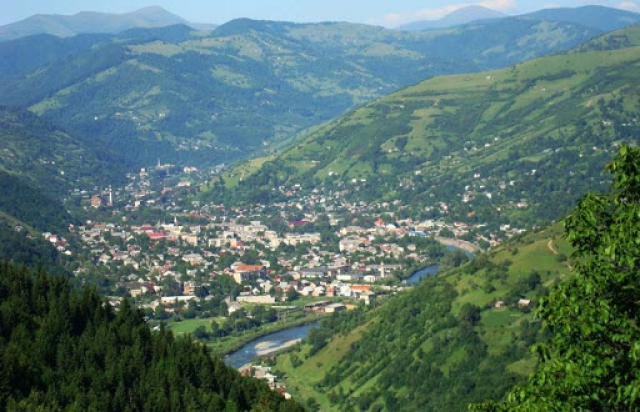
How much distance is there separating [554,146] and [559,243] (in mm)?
92607

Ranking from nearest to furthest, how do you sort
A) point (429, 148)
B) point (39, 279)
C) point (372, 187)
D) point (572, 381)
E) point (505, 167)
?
1. point (572, 381)
2. point (39, 279)
3. point (505, 167)
4. point (372, 187)
5. point (429, 148)

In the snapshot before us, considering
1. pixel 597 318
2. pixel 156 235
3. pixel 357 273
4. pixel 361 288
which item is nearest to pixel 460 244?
pixel 357 273

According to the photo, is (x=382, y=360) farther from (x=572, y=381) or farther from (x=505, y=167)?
(x=505, y=167)

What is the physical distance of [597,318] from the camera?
37.0ft

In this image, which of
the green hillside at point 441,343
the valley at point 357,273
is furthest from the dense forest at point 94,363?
the green hillside at point 441,343

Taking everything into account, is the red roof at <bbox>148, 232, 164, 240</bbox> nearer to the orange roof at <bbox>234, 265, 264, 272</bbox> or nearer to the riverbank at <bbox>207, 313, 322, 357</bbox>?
the orange roof at <bbox>234, 265, 264, 272</bbox>

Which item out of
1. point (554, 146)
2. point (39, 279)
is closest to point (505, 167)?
point (554, 146)

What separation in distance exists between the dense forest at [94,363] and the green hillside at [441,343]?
670 inches

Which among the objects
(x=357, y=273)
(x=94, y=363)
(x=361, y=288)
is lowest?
(x=357, y=273)

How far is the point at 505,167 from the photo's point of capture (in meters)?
166

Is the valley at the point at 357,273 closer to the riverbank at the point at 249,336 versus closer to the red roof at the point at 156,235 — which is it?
the riverbank at the point at 249,336

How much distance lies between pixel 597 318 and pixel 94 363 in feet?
112

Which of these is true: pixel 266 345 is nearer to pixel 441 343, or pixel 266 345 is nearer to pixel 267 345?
pixel 267 345

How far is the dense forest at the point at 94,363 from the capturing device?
3784cm
